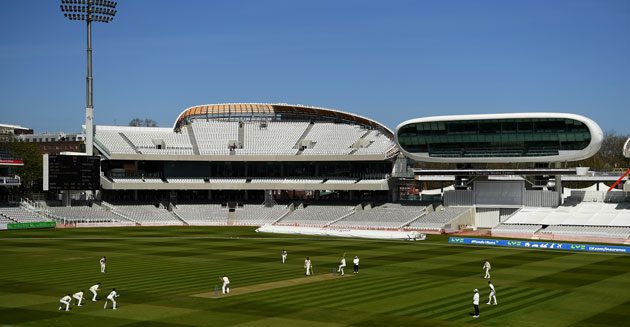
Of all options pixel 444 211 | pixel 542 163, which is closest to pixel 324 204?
pixel 444 211

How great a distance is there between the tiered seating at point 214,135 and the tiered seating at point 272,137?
2.17 meters

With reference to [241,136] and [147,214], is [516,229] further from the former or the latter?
[147,214]

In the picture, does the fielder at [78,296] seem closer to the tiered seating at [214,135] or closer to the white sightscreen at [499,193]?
the white sightscreen at [499,193]

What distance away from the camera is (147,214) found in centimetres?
11081

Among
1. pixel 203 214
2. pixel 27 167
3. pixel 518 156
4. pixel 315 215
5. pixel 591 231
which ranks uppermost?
pixel 518 156

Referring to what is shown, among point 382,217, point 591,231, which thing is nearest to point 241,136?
point 382,217

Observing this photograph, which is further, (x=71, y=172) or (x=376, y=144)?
(x=376, y=144)

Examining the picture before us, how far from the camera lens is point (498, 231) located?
85.2 m

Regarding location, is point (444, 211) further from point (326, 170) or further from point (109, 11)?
point (109, 11)

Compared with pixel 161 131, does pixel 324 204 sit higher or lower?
lower

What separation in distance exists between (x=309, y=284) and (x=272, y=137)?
74866mm

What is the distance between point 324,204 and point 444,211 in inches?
881

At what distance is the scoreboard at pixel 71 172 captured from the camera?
100500 mm

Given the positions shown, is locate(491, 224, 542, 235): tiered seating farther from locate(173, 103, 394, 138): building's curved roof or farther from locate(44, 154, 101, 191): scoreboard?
locate(44, 154, 101, 191): scoreboard
